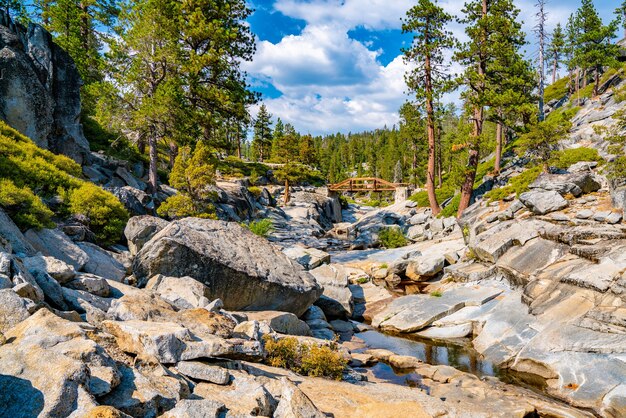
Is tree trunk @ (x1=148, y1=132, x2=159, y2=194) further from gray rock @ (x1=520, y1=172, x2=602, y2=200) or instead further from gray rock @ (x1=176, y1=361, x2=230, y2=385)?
gray rock @ (x1=520, y1=172, x2=602, y2=200)

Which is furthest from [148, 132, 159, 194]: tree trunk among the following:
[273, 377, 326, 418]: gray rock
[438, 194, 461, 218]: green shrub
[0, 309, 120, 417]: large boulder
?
[438, 194, 461, 218]: green shrub

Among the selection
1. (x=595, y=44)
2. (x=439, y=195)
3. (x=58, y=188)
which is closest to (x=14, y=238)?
(x=58, y=188)

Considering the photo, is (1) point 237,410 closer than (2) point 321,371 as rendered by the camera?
Yes

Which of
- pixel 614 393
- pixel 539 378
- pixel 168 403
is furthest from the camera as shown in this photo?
pixel 539 378

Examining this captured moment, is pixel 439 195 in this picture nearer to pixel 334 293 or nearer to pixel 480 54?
pixel 480 54

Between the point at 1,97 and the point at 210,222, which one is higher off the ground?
the point at 1,97

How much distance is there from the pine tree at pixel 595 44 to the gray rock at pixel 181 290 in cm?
6220

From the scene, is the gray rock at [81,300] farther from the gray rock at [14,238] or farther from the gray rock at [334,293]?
the gray rock at [334,293]

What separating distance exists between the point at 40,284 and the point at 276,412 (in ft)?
18.0

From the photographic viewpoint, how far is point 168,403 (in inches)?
199

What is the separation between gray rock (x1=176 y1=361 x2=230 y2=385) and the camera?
6266 mm

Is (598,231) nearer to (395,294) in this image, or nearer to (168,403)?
(395,294)

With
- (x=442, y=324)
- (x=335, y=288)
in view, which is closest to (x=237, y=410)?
(x=442, y=324)

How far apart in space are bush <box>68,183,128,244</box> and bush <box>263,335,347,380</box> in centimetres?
918
